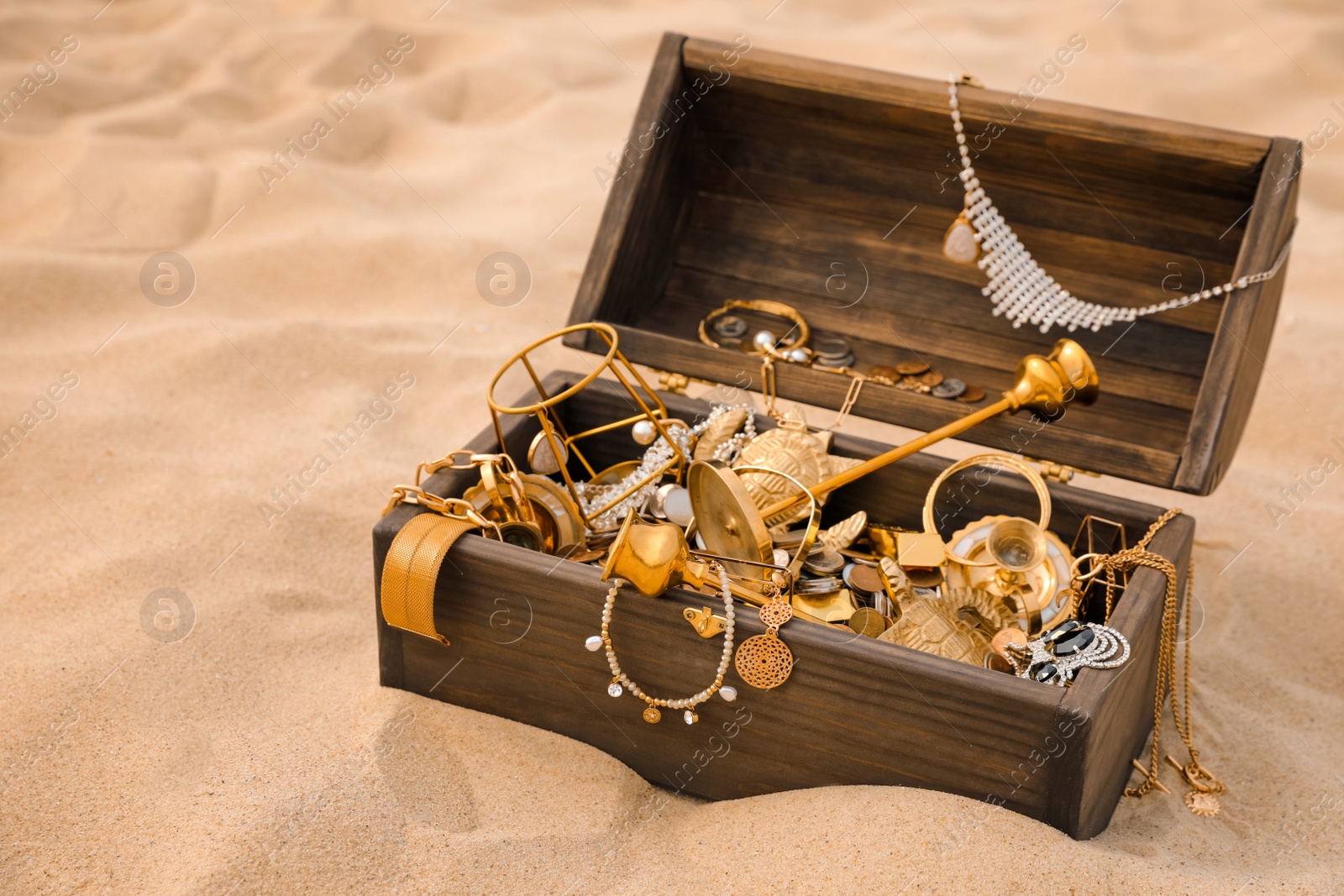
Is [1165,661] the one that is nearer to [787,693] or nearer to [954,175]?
[787,693]

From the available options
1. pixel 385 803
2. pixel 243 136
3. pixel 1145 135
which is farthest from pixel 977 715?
pixel 243 136

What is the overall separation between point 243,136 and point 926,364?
2.53 meters

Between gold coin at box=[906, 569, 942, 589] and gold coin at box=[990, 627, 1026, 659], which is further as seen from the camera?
gold coin at box=[906, 569, 942, 589]

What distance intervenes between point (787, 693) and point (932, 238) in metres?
0.98

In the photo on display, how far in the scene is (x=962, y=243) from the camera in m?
1.96

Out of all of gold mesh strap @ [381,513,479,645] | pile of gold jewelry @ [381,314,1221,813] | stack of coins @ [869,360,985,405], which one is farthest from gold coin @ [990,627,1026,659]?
gold mesh strap @ [381,513,479,645]

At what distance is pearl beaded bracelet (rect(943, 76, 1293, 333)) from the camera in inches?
76.2

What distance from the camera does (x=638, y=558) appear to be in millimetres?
1443

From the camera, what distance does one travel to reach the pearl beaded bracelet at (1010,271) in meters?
Answer: 1.94

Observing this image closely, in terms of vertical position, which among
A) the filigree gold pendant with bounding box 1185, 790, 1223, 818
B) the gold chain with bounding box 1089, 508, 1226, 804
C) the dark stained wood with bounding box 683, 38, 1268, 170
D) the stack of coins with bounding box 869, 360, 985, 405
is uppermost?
the dark stained wood with bounding box 683, 38, 1268, 170

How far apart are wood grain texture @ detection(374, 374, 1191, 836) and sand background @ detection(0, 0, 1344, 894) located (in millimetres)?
41

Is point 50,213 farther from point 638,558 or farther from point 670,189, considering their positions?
point 638,558

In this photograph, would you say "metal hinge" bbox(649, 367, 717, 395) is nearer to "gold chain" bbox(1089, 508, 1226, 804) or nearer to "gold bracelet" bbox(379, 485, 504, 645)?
"gold bracelet" bbox(379, 485, 504, 645)

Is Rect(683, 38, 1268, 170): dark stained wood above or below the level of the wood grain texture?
above
